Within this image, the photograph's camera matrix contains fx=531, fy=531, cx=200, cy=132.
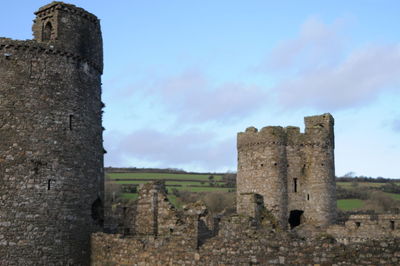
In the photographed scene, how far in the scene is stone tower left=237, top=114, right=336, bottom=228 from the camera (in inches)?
1292

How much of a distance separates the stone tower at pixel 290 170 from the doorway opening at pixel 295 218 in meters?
0.14

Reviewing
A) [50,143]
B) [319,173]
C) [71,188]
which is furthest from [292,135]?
[50,143]

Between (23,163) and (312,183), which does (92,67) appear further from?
(312,183)

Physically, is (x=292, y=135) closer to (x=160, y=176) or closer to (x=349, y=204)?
(x=349, y=204)

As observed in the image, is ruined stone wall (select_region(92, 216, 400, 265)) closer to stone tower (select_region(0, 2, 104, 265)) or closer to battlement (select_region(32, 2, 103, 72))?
stone tower (select_region(0, 2, 104, 265))

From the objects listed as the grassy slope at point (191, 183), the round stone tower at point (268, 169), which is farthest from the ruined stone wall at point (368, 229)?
the grassy slope at point (191, 183)

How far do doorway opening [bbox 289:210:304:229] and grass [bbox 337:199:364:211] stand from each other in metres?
19.5

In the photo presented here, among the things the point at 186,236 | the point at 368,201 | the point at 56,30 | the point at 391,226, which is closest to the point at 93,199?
the point at 186,236

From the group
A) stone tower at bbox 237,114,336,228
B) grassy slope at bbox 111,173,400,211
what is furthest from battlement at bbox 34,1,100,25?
Answer: grassy slope at bbox 111,173,400,211

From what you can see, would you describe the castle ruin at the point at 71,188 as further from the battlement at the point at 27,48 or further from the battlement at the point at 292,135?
the battlement at the point at 292,135

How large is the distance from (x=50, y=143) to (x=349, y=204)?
46144 mm

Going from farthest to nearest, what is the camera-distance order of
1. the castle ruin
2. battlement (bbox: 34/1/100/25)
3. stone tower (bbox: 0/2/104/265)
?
battlement (bbox: 34/1/100/25) < stone tower (bbox: 0/2/104/265) < the castle ruin

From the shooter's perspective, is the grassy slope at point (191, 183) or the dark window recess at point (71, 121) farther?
the grassy slope at point (191, 183)

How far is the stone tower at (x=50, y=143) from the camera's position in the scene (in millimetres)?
14305
